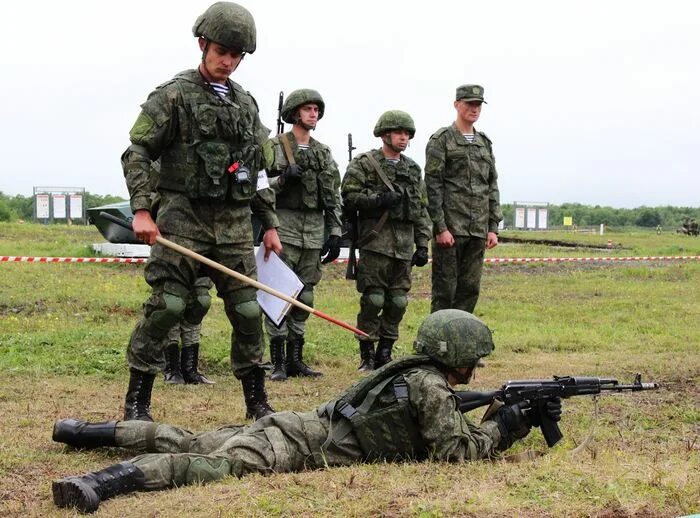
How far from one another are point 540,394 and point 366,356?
11.9 feet

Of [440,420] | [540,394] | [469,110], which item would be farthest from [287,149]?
[440,420]

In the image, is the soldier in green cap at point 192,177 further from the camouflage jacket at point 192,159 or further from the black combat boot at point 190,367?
the black combat boot at point 190,367

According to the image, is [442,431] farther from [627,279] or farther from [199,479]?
[627,279]

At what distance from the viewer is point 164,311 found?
5.85 m

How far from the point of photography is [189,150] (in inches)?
232

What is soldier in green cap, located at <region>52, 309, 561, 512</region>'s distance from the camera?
490cm

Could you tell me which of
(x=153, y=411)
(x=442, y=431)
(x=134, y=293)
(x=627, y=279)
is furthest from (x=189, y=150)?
(x=627, y=279)

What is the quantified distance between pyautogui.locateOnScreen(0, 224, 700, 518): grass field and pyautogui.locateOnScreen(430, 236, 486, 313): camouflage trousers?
0.71m

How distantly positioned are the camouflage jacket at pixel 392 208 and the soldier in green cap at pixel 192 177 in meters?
2.57

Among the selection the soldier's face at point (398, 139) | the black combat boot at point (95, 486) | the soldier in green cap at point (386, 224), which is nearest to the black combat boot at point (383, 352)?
the soldier in green cap at point (386, 224)

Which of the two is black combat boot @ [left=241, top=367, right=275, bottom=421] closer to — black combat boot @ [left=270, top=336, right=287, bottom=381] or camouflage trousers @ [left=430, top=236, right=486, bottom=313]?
black combat boot @ [left=270, top=336, right=287, bottom=381]

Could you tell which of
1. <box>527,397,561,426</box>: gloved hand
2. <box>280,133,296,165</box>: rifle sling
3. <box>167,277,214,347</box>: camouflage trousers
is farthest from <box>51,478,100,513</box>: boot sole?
<box>280,133,296,165</box>: rifle sling

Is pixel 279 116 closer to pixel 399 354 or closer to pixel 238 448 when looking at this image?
pixel 399 354

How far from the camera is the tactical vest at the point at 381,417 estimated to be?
4996mm
